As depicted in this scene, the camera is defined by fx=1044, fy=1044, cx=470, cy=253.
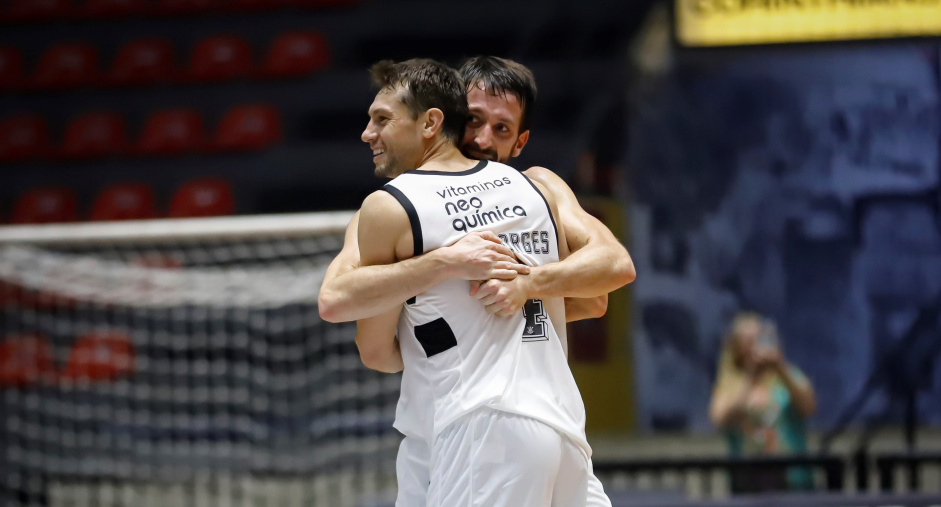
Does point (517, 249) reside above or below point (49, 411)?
above

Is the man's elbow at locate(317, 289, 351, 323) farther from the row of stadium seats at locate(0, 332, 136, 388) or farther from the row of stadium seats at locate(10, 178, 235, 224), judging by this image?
the row of stadium seats at locate(10, 178, 235, 224)

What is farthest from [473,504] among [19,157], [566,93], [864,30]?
[19,157]

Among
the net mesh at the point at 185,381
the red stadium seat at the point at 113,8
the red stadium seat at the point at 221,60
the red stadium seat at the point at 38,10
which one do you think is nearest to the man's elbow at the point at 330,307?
the net mesh at the point at 185,381

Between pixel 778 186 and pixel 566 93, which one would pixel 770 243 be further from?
pixel 566 93

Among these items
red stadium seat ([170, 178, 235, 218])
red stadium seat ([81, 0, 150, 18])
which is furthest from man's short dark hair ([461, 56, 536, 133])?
red stadium seat ([81, 0, 150, 18])

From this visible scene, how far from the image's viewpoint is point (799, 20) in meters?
7.16

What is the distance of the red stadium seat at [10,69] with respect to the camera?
34.8 ft

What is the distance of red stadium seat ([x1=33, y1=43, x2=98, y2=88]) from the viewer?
10438mm

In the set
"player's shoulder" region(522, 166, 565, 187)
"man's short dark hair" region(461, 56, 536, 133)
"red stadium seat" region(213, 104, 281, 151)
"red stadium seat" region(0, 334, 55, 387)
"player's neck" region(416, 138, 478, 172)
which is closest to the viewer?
"player's neck" region(416, 138, 478, 172)

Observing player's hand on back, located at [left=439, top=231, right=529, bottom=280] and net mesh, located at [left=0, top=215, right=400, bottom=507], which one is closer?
player's hand on back, located at [left=439, top=231, right=529, bottom=280]

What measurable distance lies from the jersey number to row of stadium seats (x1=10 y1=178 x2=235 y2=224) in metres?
7.07

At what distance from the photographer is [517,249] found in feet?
8.15

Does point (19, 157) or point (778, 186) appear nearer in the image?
point (778, 186)

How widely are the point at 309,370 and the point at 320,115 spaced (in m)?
3.69
